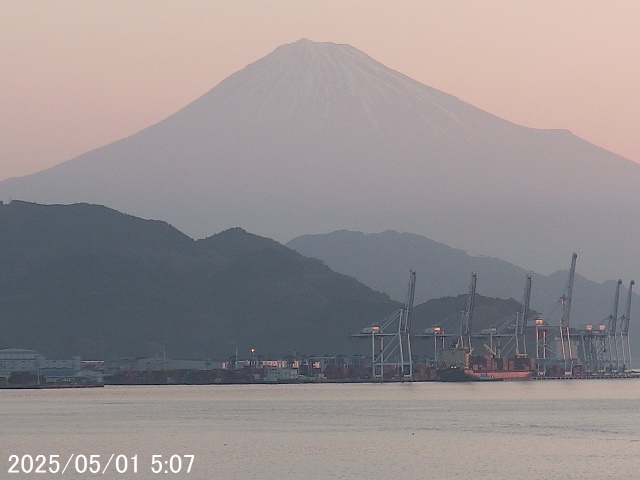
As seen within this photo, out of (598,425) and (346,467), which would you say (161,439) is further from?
(598,425)

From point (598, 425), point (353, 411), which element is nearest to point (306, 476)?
point (598, 425)
